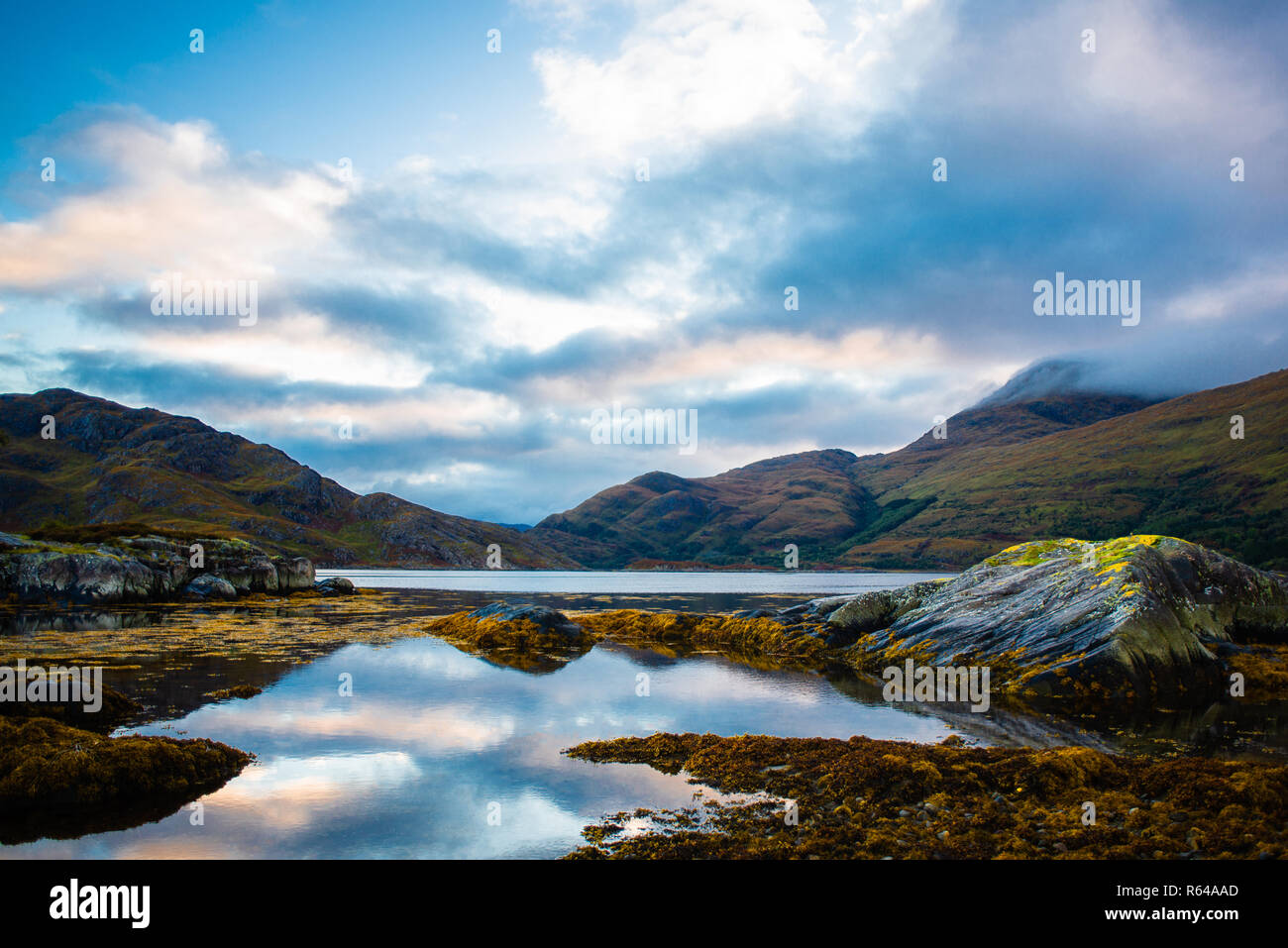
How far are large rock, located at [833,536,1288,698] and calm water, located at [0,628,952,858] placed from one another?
245 inches

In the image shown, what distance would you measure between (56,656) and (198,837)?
941 inches

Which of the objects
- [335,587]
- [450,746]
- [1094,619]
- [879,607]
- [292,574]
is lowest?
[335,587]

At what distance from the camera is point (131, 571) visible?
6031cm

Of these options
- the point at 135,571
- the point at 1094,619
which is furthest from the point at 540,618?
the point at 135,571

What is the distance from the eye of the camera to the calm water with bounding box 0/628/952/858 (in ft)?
37.3

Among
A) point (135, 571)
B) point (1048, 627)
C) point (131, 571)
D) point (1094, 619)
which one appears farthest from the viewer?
point (135, 571)

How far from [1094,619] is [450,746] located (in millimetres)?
24123

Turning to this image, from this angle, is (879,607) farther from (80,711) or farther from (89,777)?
(80,711)

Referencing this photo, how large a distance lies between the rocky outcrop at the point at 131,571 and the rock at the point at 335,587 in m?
5.76

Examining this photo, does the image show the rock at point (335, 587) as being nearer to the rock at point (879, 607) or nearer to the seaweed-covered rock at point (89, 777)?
the rock at point (879, 607)

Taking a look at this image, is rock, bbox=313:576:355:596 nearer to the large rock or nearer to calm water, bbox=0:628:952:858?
calm water, bbox=0:628:952:858

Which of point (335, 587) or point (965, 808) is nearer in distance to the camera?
point (965, 808)
